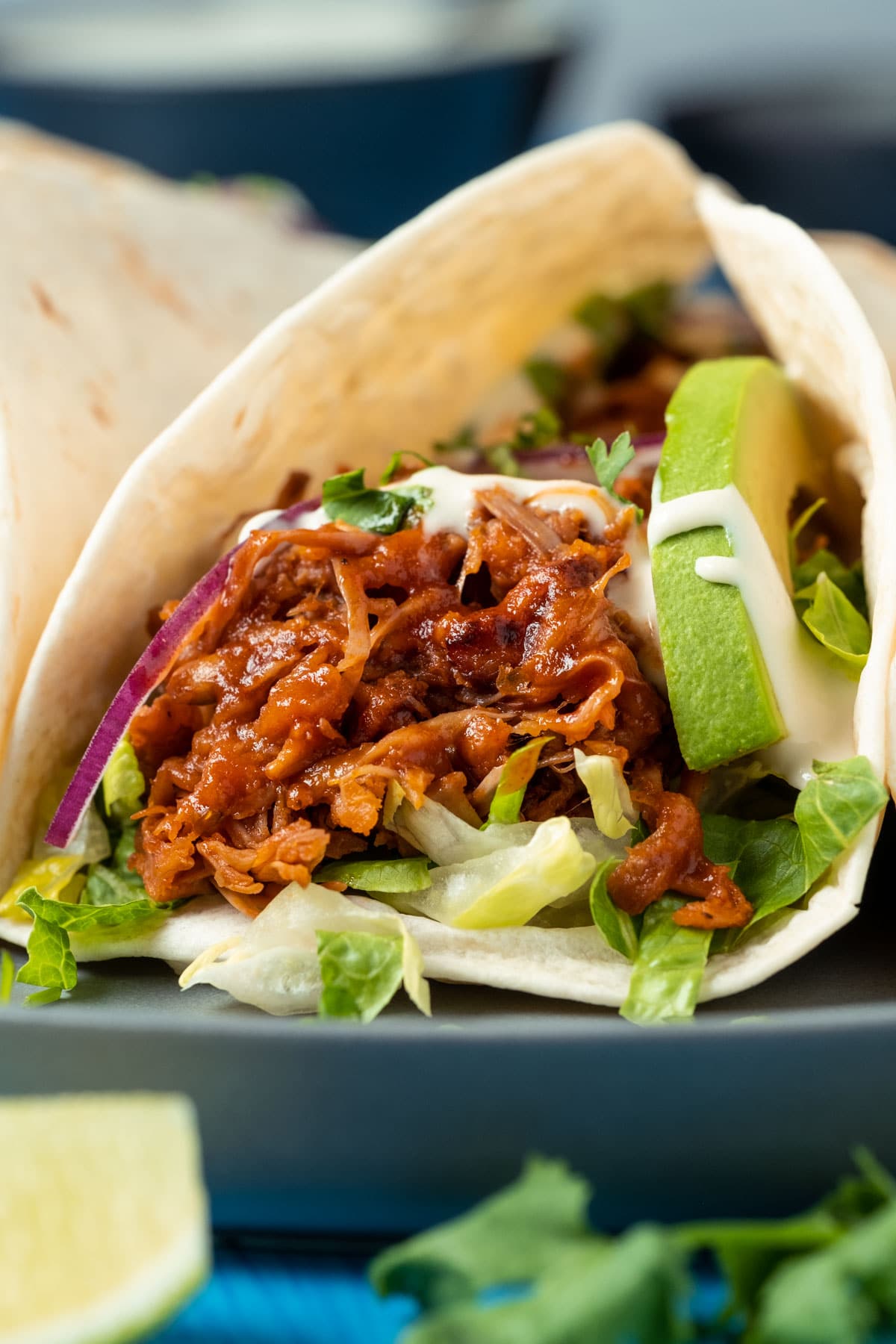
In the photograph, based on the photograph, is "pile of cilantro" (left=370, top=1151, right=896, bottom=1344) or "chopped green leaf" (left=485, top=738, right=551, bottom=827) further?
"chopped green leaf" (left=485, top=738, right=551, bottom=827)

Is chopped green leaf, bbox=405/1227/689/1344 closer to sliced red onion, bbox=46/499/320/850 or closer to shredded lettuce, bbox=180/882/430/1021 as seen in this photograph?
shredded lettuce, bbox=180/882/430/1021

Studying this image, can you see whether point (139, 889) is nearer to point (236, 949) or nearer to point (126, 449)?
point (236, 949)

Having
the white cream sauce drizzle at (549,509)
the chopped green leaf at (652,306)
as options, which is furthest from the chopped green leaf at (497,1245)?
the chopped green leaf at (652,306)

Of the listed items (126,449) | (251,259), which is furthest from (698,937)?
(251,259)

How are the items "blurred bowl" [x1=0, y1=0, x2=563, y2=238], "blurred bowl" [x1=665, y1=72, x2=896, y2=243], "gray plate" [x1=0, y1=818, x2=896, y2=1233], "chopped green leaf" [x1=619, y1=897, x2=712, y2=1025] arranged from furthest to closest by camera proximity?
"blurred bowl" [x1=0, y1=0, x2=563, y2=238]
"blurred bowl" [x1=665, y1=72, x2=896, y2=243]
"chopped green leaf" [x1=619, y1=897, x2=712, y2=1025]
"gray plate" [x1=0, y1=818, x2=896, y2=1233]

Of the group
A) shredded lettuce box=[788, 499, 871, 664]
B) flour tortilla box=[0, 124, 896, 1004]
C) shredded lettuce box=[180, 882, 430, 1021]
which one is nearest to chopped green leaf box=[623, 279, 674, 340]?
flour tortilla box=[0, 124, 896, 1004]

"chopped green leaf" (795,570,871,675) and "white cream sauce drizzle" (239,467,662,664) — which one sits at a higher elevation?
"chopped green leaf" (795,570,871,675)
